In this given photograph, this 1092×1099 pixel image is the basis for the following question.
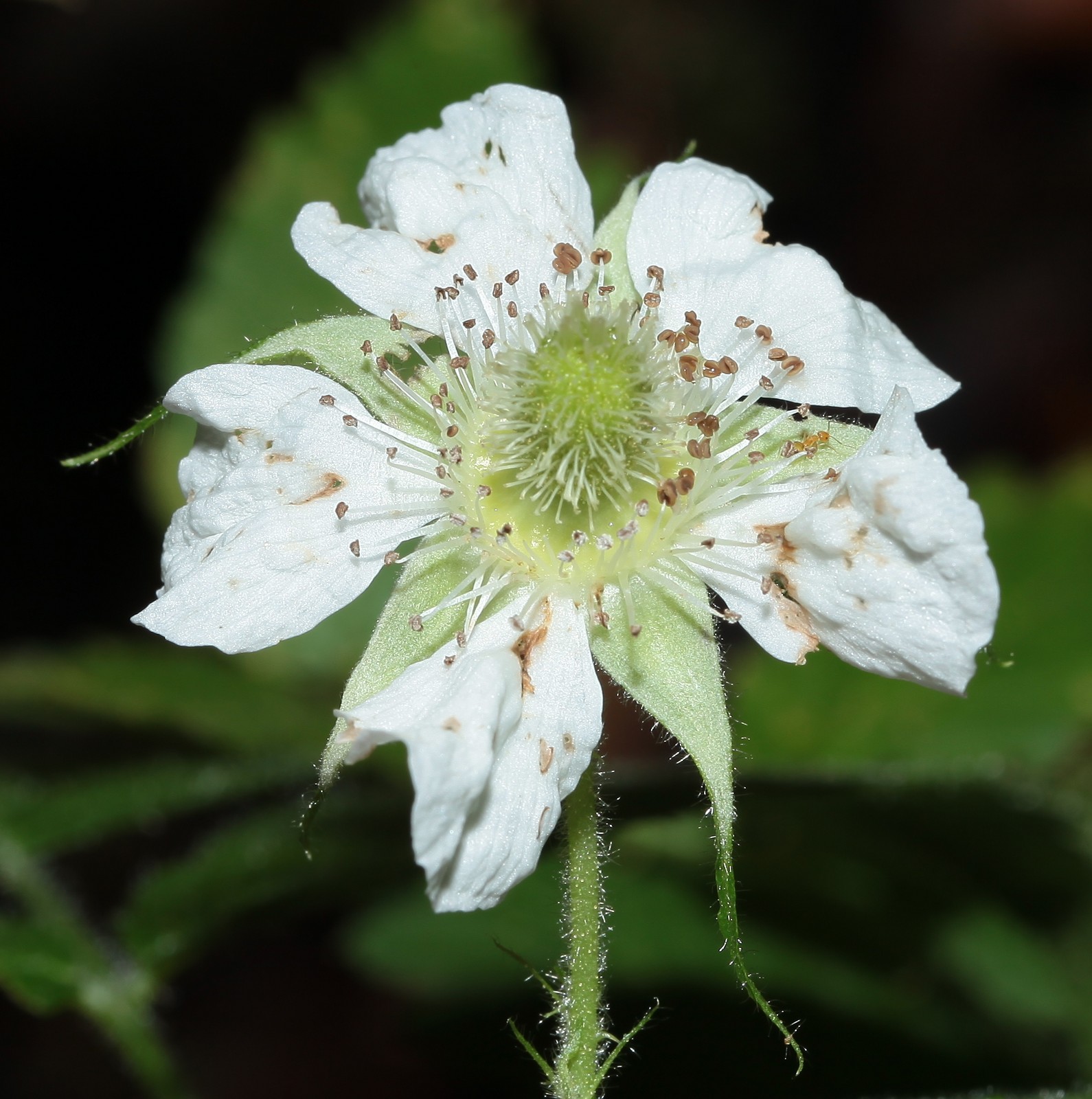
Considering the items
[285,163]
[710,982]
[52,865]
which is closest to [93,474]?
[285,163]

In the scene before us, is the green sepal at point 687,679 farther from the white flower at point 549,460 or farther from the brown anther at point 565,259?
the brown anther at point 565,259

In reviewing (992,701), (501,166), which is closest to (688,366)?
(501,166)

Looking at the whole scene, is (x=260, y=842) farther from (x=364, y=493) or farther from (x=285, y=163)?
(x=285, y=163)

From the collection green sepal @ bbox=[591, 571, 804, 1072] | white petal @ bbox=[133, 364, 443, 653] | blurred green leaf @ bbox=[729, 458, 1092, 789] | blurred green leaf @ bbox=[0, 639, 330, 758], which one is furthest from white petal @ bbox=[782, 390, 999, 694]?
blurred green leaf @ bbox=[0, 639, 330, 758]

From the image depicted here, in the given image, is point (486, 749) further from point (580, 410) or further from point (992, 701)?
point (992, 701)

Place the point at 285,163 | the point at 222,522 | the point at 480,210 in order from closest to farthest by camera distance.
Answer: the point at 222,522 → the point at 480,210 → the point at 285,163

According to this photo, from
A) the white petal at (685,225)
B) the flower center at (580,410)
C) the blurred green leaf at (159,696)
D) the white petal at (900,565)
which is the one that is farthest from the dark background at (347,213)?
the white petal at (900,565)
